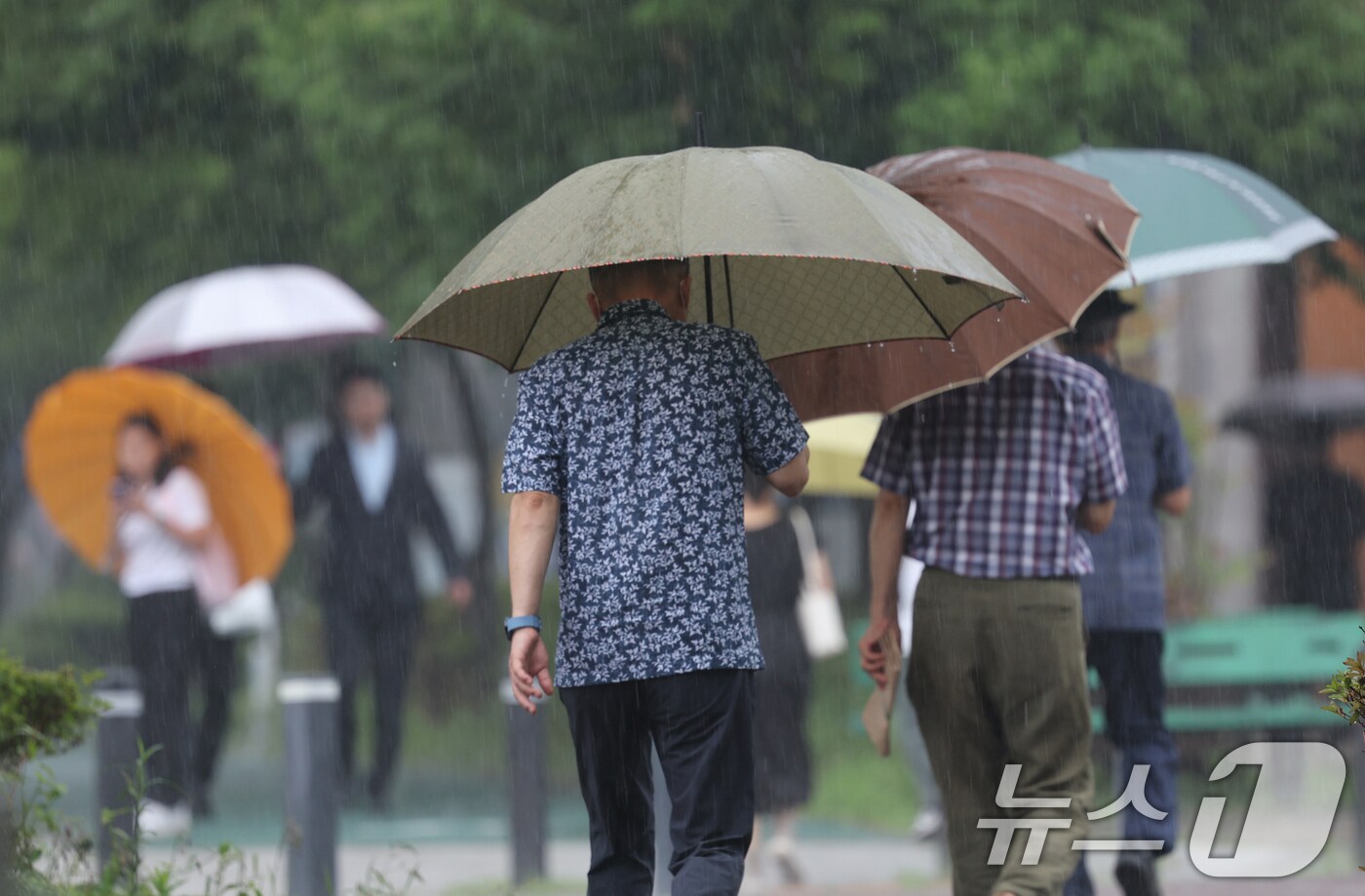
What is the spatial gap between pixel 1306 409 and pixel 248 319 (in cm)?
588

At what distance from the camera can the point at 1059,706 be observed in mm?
5684

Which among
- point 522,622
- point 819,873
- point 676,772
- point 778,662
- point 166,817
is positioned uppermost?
point 522,622

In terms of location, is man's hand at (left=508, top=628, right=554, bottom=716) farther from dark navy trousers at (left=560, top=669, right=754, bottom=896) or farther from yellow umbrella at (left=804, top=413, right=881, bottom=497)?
yellow umbrella at (left=804, top=413, right=881, bottom=497)

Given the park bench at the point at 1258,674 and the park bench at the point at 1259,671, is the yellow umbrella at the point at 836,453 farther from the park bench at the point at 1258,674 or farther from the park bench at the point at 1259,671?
the park bench at the point at 1259,671

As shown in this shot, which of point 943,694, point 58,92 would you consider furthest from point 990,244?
point 58,92

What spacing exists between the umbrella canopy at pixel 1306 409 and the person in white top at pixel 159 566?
19.2 feet

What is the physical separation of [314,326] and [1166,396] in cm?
665

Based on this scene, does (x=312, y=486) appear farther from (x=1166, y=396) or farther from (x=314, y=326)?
(x=1166, y=396)

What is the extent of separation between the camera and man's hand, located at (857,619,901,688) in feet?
19.6

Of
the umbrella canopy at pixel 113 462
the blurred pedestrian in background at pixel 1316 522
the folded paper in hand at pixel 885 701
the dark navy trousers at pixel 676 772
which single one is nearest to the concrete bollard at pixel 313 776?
the folded paper in hand at pixel 885 701

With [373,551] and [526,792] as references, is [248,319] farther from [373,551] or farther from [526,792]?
[526,792]

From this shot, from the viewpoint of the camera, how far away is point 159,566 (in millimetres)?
10688

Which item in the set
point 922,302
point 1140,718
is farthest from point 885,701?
point 922,302

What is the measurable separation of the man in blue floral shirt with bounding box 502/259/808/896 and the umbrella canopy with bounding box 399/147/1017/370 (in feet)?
0.71
